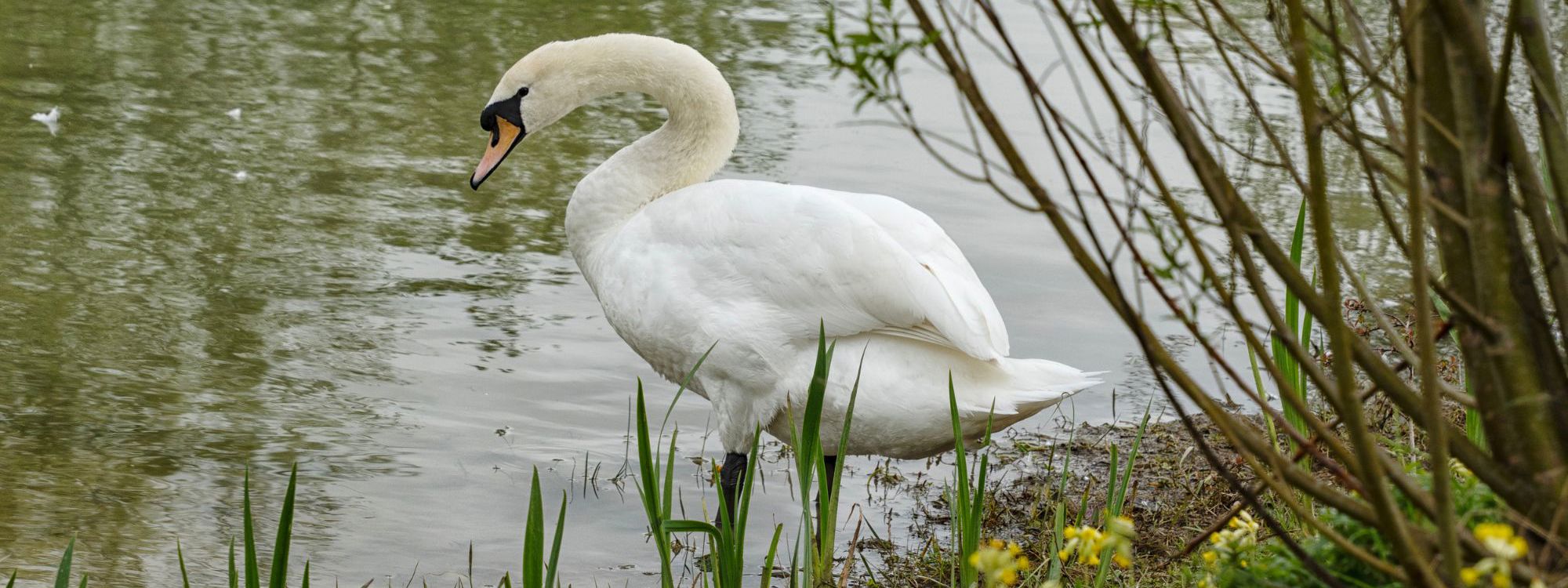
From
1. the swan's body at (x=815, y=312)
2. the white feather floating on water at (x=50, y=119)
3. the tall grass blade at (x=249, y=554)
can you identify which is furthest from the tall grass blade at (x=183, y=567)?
the white feather floating on water at (x=50, y=119)

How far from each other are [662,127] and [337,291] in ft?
5.96

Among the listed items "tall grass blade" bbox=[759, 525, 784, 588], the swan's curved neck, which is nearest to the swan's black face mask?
the swan's curved neck

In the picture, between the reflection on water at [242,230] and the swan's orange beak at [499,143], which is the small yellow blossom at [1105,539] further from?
the swan's orange beak at [499,143]

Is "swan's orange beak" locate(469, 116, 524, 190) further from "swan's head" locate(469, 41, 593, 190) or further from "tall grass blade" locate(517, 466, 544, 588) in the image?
"tall grass blade" locate(517, 466, 544, 588)

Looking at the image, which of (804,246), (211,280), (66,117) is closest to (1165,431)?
(804,246)

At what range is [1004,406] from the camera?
Result: 3.48m

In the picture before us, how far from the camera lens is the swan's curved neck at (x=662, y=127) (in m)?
4.07

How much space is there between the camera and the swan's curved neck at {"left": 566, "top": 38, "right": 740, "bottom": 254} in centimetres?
407

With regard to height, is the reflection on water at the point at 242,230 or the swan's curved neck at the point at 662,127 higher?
the swan's curved neck at the point at 662,127

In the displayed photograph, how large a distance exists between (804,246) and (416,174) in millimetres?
3640

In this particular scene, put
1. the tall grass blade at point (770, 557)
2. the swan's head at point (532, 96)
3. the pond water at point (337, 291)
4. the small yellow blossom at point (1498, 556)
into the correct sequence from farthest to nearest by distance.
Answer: the swan's head at point (532, 96) < the pond water at point (337, 291) < the tall grass blade at point (770, 557) < the small yellow blossom at point (1498, 556)

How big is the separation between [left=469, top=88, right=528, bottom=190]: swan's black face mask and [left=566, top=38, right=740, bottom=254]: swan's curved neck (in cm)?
19

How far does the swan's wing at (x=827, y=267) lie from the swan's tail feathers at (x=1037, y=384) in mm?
68

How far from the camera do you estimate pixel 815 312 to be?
11.6 feet
